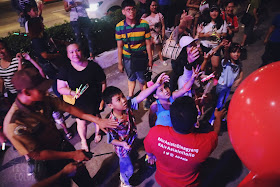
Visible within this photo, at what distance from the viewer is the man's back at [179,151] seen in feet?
5.75

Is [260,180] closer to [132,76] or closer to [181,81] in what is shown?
[181,81]

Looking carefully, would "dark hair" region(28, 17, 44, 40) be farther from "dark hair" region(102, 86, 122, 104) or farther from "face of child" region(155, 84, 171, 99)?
"face of child" region(155, 84, 171, 99)

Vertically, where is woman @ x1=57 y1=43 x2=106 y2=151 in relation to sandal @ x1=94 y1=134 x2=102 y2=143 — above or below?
above

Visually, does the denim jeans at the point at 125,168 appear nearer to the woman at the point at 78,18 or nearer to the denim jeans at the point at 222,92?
the denim jeans at the point at 222,92

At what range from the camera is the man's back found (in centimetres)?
175

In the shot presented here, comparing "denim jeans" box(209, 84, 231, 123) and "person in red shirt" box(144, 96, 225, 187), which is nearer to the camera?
"person in red shirt" box(144, 96, 225, 187)

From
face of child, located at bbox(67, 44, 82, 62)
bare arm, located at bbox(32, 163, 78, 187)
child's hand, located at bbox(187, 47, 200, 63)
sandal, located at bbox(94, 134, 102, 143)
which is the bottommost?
sandal, located at bbox(94, 134, 102, 143)

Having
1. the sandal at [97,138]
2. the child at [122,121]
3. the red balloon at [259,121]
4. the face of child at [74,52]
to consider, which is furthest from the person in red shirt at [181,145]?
the sandal at [97,138]

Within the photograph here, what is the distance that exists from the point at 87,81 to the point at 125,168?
1.45m

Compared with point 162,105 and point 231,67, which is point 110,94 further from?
point 231,67

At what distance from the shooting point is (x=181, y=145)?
1.77 meters

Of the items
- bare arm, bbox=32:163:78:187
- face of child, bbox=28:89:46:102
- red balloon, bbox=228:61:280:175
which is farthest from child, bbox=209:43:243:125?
face of child, bbox=28:89:46:102

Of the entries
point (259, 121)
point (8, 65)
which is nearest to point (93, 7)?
point (8, 65)

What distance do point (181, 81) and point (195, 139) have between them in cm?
171
